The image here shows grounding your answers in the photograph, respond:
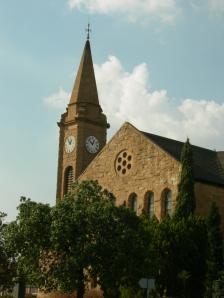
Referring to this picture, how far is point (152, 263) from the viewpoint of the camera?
33.2 metres

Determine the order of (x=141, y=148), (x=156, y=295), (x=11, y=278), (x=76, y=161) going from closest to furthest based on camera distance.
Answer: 1. (x=156, y=295)
2. (x=11, y=278)
3. (x=141, y=148)
4. (x=76, y=161)

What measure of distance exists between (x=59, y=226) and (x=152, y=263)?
538cm

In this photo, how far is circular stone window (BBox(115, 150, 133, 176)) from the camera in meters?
51.0

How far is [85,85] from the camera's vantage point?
65.2 meters

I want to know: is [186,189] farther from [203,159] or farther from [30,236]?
[30,236]

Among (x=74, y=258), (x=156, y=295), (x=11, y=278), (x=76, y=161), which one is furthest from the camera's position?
(x=76, y=161)

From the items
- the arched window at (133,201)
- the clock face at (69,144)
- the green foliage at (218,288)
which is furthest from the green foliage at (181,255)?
the clock face at (69,144)

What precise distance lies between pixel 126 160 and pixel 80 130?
41.2 ft

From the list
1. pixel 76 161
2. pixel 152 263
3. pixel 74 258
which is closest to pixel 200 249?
pixel 152 263

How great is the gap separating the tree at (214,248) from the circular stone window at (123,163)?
10.7 m

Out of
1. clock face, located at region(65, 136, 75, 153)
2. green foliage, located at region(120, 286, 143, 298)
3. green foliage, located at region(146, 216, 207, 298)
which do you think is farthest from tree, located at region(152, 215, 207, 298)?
clock face, located at region(65, 136, 75, 153)

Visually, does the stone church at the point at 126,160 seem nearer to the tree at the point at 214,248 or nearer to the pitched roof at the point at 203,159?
the pitched roof at the point at 203,159

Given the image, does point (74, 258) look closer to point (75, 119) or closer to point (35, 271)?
point (35, 271)

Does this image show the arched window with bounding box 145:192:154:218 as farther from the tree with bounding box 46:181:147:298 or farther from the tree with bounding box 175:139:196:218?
the tree with bounding box 46:181:147:298
